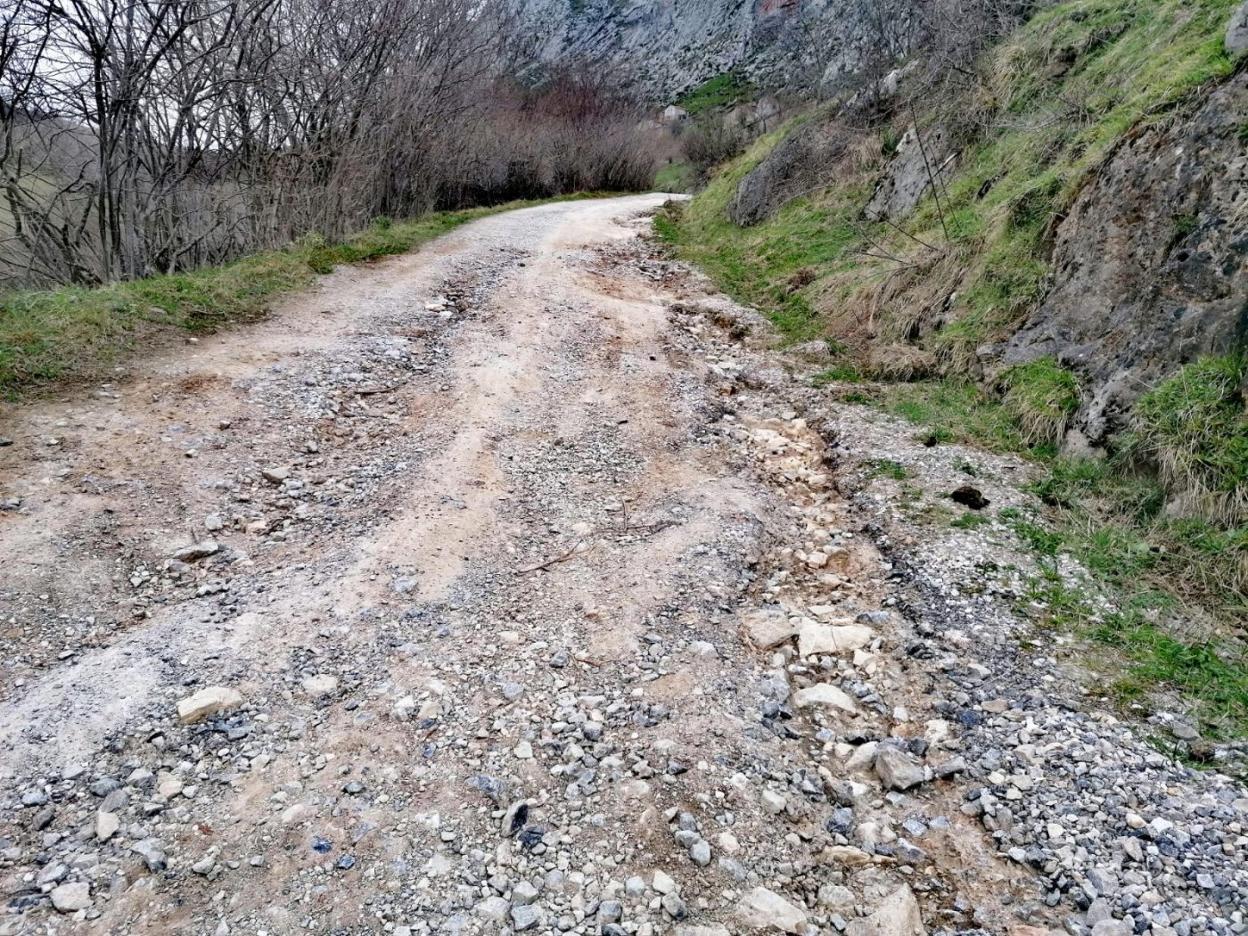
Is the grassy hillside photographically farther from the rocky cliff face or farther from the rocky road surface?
the rocky cliff face

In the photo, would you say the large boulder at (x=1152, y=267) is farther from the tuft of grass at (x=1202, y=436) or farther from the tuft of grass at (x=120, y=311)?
the tuft of grass at (x=120, y=311)

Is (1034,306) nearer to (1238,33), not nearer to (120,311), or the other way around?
(1238,33)

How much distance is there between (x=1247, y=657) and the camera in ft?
A: 10.2

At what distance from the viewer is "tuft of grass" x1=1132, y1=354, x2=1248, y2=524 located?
3.80 metres

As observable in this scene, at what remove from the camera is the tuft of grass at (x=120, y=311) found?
5.32m

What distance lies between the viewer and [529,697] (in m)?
3.06

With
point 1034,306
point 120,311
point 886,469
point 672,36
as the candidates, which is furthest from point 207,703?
point 672,36

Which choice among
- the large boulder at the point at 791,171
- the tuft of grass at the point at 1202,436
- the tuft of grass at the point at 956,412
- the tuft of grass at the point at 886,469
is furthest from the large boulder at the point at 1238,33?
the large boulder at the point at 791,171

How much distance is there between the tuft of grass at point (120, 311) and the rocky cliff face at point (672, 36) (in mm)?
36152

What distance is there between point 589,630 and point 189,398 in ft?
12.5

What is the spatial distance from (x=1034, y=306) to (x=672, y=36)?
5485 centimetres

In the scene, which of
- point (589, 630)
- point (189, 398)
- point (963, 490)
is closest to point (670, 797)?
point (589, 630)

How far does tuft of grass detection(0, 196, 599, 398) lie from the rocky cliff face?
1423 inches

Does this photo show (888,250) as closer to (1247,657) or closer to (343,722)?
(1247,657)
